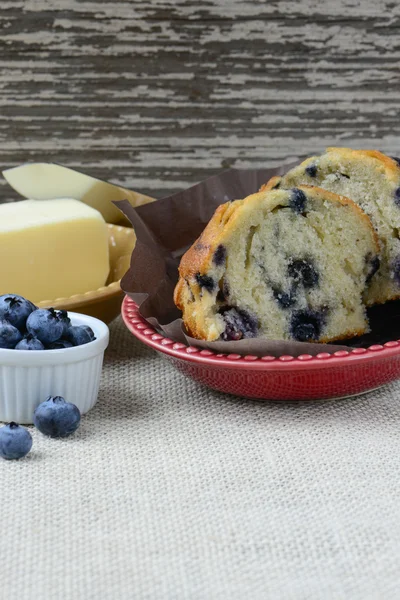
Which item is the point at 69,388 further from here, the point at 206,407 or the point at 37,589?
the point at 37,589

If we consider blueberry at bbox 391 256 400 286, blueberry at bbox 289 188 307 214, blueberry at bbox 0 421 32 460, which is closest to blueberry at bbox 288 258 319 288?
blueberry at bbox 289 188 307 214

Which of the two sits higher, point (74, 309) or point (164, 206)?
point (164, 206)

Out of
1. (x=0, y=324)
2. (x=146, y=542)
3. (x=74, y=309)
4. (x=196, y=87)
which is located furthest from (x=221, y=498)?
(x=196, y=87)

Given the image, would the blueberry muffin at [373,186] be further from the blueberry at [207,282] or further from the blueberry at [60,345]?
the blueberry at [60,345]

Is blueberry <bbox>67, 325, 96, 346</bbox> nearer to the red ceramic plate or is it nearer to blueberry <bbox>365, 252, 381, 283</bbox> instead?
the red ceramic plate

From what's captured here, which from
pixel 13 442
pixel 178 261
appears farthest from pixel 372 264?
pixel 13 442

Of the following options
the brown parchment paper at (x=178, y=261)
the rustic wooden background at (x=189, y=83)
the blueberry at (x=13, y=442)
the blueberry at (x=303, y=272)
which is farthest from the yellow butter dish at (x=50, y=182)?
the blueberry at (x=13, y=442)

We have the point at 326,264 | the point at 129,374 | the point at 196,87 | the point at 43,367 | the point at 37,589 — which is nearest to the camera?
the point at 37,589
